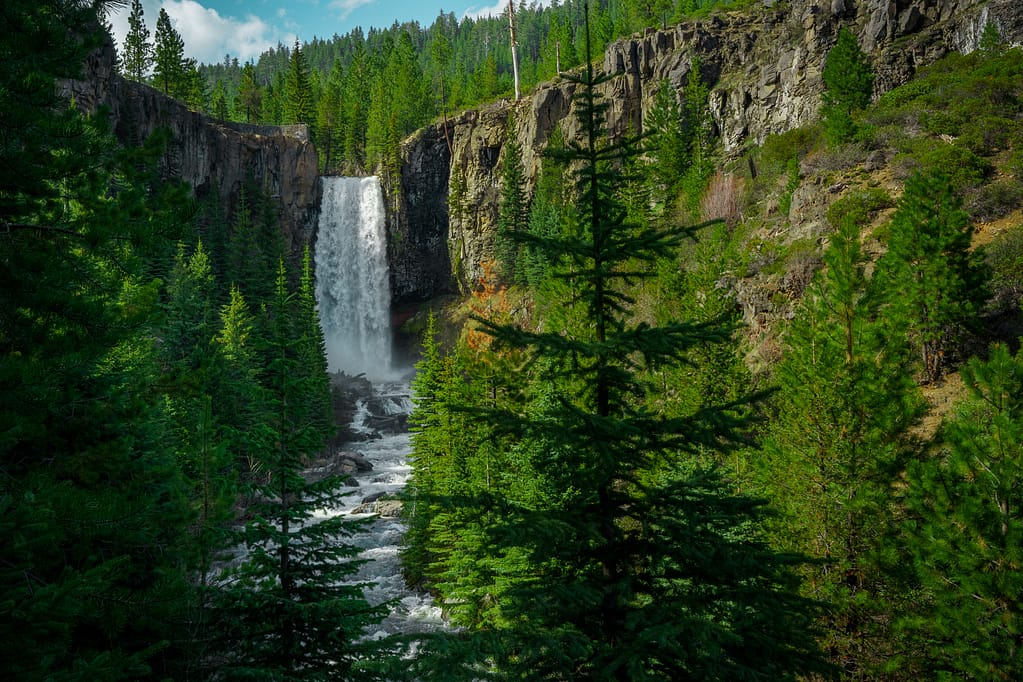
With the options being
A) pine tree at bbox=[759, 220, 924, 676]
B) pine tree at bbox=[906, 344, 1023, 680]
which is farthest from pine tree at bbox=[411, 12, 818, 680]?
pine tree at bbox=[759, 220, 924, 676]

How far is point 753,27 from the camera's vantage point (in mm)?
57062

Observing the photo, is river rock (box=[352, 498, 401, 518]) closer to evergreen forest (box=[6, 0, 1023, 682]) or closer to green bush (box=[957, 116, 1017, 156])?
evergreen forest (box=[6, 0, 1023, 682])

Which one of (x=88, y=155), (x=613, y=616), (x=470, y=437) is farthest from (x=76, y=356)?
(x=470, y=437)

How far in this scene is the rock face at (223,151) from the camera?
152 feet

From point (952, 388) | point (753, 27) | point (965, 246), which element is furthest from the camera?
point (753, 27)

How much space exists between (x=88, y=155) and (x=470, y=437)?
731 inches

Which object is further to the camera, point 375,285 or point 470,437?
point 375,285

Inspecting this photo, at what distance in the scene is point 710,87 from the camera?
56.4 m

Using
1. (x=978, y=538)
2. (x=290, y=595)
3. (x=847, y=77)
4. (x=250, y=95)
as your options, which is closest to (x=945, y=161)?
(x=847, y=77)

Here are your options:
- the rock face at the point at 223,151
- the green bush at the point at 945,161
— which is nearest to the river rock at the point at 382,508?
the green bush at the point at 945,161

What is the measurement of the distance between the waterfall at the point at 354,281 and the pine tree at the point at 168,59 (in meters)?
20.0

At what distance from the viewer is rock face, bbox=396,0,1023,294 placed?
37031 millimetres

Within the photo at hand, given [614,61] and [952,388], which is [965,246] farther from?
[614,61]

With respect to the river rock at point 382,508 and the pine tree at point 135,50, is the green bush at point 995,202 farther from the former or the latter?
the pine tree at point 135,50
